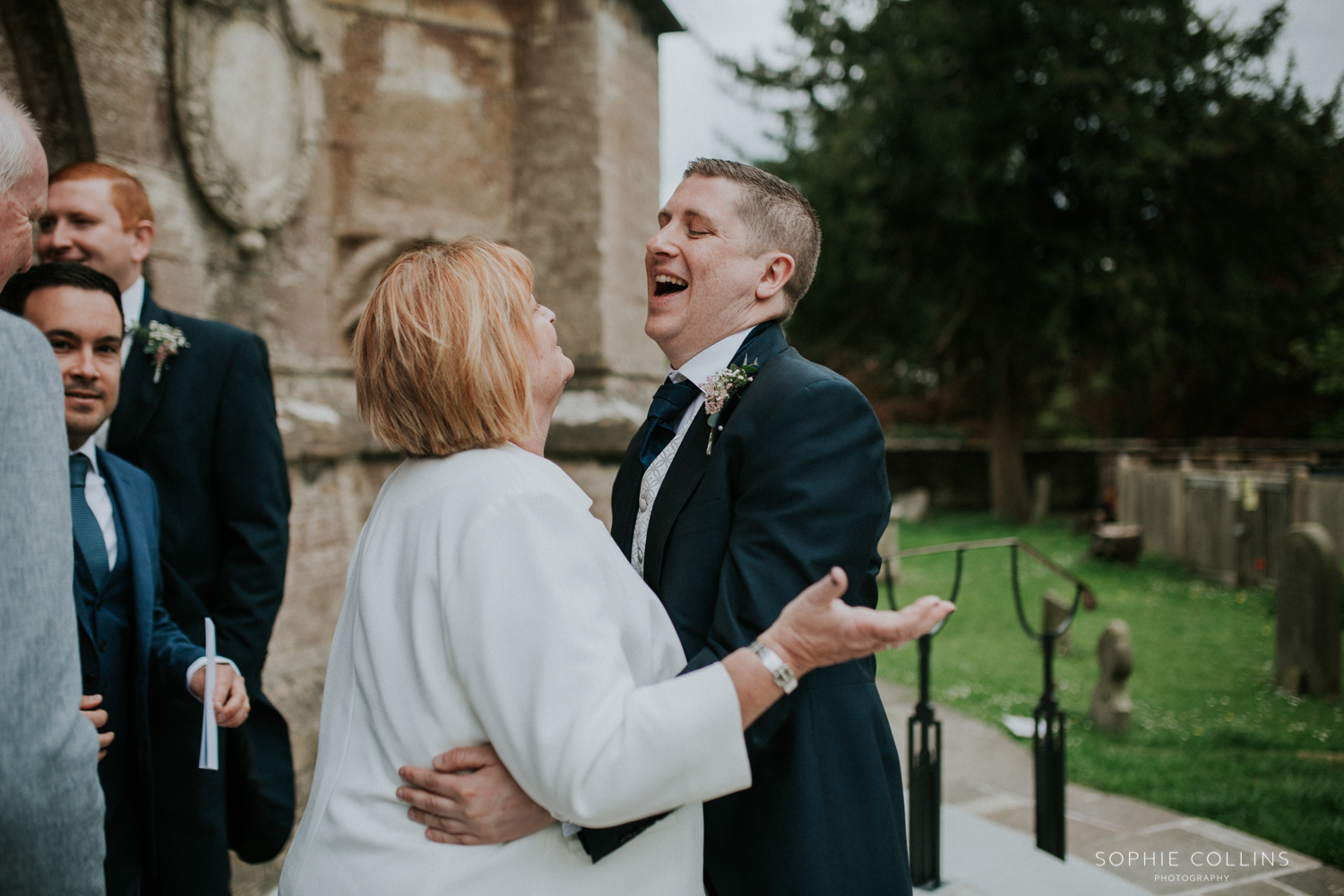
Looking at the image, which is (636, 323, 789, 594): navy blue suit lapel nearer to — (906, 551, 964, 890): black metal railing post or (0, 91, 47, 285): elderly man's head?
(0, 91, 47, 285): elderly man's head

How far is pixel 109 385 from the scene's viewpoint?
6.95 ft

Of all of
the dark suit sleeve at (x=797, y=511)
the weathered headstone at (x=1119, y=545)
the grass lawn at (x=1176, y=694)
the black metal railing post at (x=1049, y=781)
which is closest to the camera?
the dark suit sleeve at (x=797, y=511)

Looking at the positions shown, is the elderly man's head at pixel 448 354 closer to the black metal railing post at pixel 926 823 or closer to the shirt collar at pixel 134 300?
the shirt collar at pixel 134 300

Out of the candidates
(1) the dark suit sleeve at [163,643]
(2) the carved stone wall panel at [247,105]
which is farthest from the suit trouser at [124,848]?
(2) the carved stone wall panel at [247,105]

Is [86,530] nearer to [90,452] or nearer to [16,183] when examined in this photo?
[90,452]

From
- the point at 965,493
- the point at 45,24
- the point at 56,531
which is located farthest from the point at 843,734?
the point at 965,493

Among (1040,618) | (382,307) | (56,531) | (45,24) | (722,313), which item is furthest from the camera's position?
(1040,618)

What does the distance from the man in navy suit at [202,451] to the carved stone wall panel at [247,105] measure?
2.50 feet

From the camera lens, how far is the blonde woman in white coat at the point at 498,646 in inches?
46.0

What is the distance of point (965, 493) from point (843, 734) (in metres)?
22.8

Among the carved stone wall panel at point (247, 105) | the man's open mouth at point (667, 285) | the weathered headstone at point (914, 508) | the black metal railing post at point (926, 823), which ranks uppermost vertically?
the carved stone wall panel at point (247, 105)

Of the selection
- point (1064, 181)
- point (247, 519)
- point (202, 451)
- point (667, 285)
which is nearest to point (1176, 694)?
point (667, 285)

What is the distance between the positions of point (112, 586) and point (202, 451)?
21.6 inches

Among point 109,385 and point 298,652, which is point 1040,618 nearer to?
point 298,652
